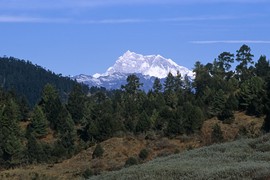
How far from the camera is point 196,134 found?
192 ft

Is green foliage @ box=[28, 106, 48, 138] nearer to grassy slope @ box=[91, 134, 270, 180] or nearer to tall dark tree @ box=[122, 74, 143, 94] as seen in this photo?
tall dark tree @ box=[122, 74, 143, 94]

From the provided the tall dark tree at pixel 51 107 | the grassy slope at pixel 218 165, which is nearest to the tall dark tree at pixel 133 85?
the tall dark tree at pixel 51 107

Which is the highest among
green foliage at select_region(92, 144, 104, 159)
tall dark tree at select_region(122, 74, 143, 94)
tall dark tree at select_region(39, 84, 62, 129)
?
tall dark tree at select_region(122, 74, 143, 94)

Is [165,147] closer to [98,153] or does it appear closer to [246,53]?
[98,153]

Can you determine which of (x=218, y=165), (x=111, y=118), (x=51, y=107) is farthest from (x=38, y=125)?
(x=218, y=165)

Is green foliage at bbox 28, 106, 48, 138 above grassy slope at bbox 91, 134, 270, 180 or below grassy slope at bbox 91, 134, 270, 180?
above

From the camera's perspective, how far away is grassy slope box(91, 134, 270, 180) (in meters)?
13.9

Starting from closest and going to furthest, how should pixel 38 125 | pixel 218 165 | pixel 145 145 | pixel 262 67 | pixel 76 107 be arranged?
pixel 218 165
pixel 145 145
pixel 38 125
pixel 76 107
pixel 262 67

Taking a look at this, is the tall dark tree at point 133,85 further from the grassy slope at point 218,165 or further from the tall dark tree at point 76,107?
the grassy slope at point 218,165

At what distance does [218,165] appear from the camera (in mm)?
16109

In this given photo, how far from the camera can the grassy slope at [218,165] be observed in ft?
45.5

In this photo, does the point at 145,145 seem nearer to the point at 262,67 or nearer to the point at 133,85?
the point at 262,67

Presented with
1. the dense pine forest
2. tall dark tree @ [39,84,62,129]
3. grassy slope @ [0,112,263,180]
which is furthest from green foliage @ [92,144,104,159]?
tall dark tree @ [39,84,62,129]

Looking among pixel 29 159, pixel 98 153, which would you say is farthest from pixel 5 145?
pixel 98 153
